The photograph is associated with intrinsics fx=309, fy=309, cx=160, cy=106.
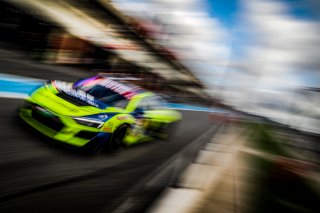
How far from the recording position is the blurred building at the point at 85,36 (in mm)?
14016

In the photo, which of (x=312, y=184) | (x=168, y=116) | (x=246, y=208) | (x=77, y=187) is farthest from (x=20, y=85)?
(x=312, y=184)

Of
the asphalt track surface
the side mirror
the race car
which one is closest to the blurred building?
the asphalt track surface

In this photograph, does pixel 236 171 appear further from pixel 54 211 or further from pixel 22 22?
pixel 22 22

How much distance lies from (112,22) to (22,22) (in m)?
9.06

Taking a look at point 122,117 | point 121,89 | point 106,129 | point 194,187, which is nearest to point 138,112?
point 121,89

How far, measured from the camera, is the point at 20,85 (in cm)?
862

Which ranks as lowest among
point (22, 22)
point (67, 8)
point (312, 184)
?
point (312, 184)

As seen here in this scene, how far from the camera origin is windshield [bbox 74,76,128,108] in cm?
576

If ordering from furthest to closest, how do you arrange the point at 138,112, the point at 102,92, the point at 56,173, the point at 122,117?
the point at 138,112 < the point at 102,92 < the point at 122,117 < the point at 56,173

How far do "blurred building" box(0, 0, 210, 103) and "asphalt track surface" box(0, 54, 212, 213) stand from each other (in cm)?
856

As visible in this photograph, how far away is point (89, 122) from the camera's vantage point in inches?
194

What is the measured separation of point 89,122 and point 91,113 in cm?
16

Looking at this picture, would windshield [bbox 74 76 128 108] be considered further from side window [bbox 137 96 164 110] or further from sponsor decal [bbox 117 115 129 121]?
side window [bbox 137 96 164 110]

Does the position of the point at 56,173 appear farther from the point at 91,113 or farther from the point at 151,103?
the point at 151,103
